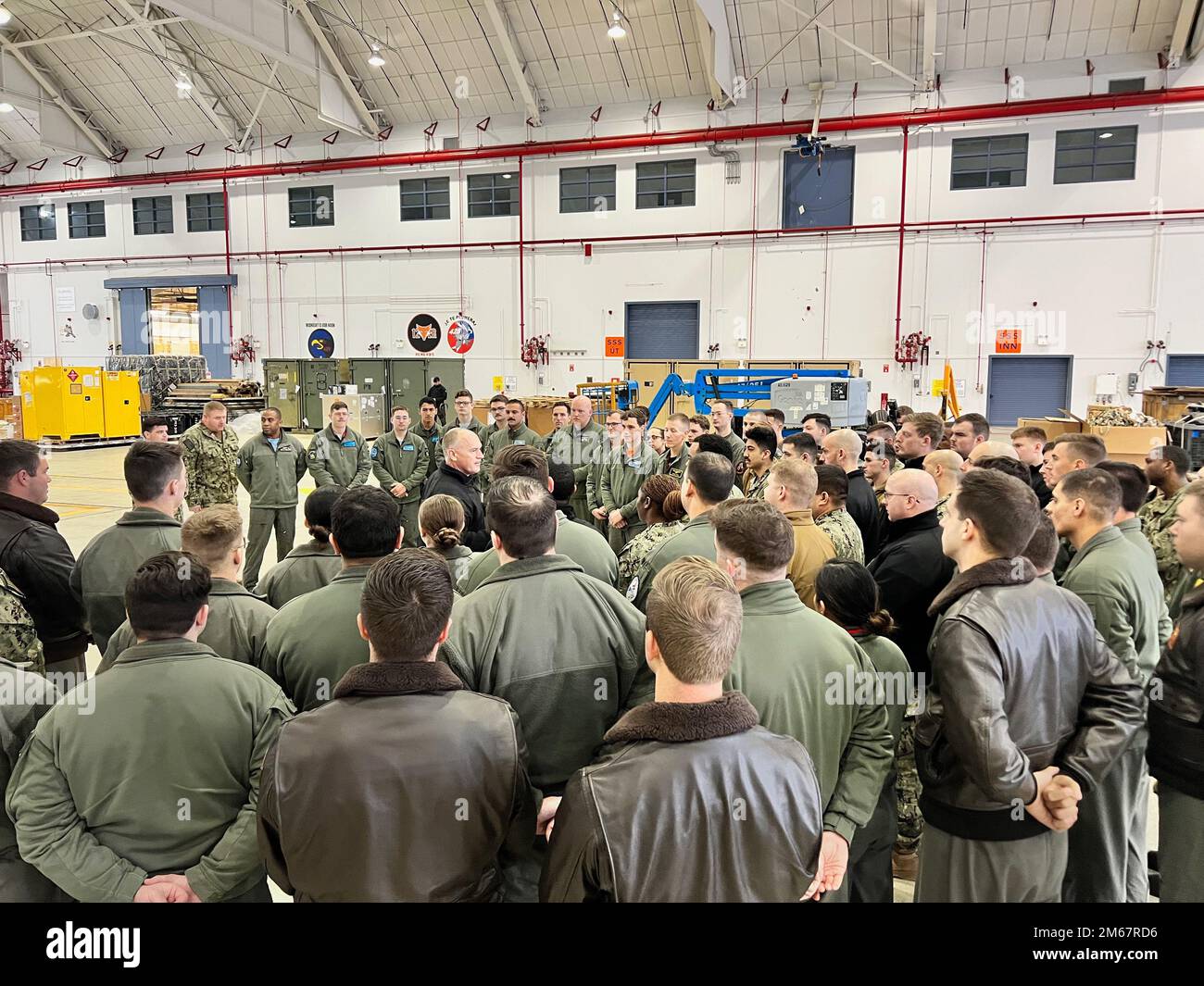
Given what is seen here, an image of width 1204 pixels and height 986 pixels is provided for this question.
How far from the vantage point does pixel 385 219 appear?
20219mm

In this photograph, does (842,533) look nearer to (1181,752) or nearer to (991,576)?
(991,576)

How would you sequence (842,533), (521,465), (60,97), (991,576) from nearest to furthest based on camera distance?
(991,576), (842,533), (521,465), (60,97)

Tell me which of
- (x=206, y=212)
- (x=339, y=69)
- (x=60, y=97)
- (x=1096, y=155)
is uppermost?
(x=60, y=97)

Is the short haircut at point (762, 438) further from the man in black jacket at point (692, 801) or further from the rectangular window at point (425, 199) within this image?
the rectangular window at point (425, 199)

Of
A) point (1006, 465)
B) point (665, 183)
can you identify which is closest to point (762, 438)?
point (1006, 465)

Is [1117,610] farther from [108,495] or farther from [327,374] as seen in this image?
[327,374]

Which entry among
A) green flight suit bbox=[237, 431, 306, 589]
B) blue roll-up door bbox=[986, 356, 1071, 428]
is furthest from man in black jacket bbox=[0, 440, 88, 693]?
blue roll-up door bbox=[986, 356, 1071, 428]

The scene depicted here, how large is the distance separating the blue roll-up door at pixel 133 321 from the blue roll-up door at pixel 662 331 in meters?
14.6

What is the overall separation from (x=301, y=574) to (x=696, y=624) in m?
2.51

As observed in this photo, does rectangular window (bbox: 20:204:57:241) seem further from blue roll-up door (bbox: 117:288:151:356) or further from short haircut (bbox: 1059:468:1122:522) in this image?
short haircut (bbox: 1059:468:1122:522)

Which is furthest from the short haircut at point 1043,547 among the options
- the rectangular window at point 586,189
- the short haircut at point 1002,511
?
the rectangular window at point 586,189

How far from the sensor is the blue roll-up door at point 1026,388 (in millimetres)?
15719

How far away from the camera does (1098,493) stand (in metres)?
3.25

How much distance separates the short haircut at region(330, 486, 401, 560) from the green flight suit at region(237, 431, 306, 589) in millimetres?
5259
